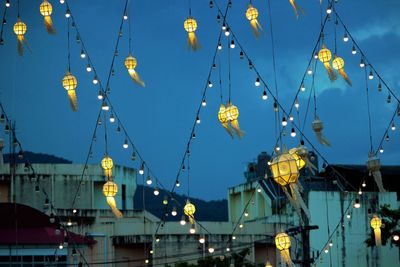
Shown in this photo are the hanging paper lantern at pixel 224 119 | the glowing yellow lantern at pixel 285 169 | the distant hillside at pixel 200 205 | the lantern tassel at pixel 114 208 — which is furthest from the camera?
the distant hillside at pixel 200 205

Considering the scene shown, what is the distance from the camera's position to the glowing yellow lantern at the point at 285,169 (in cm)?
1225

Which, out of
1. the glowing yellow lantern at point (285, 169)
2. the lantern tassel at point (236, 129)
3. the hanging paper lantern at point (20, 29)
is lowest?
the glowing yellow lantern at point (285, 169)

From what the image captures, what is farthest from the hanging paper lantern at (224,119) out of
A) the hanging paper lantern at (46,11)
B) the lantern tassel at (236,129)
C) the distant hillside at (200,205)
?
the distant hillside at (200,205)

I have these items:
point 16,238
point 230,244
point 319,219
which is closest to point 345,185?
point 319,219

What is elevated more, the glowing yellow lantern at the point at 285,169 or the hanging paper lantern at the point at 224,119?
the hanging paper lantern at the point at 224,119

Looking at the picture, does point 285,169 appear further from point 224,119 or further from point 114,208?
point 114,208

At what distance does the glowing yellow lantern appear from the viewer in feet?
40.2

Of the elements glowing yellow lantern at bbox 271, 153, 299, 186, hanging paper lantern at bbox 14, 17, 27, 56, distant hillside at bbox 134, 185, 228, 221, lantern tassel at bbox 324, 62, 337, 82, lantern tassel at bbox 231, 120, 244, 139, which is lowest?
glowing yellow lantern at bbox 271, 153, 299, 186

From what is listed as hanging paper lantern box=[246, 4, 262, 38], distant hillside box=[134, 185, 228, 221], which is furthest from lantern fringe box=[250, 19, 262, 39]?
distant hillside box=[134, 185, 228, 221]

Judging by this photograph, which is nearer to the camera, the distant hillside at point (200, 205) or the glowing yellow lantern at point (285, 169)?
the glowing yellow lantern at point (285, 169)

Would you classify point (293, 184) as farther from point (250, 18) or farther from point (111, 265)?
point (111, 265)

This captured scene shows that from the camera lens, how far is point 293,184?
12.4 metres

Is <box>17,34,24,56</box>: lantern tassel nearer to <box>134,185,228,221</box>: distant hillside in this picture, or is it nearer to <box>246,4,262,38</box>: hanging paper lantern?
<box>246,4,262,38</box>: hanging paper lantern

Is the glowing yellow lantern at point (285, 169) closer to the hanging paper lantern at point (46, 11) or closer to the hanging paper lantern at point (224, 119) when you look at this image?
the hanging paper lantern at point (224, 119)
